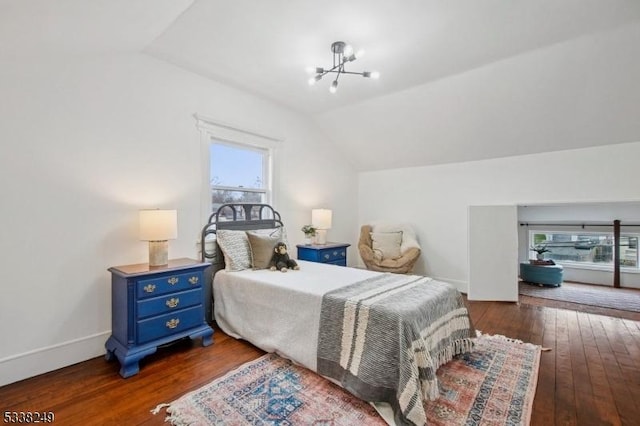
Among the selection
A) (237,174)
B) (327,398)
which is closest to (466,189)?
(237,174)

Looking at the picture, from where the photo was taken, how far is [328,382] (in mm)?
2004

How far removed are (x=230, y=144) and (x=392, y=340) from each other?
2.84 metres

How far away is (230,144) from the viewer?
11.5ft

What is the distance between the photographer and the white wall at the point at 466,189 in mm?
3463

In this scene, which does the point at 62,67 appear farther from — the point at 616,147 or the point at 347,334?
the point at 616,147

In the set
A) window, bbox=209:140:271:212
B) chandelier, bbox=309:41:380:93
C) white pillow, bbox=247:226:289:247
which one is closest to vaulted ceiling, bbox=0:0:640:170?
chandelier, bbox=309:41:380:93

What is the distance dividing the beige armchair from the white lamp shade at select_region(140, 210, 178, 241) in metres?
2.97

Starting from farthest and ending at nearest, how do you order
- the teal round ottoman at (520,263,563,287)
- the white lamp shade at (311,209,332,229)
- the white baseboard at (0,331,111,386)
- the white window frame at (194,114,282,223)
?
the teal round ottoman at (520,263,563,287) < the white lamp shade at (311,209,332,229) < the white window frame at (194,114,282,223) < the white baseboard at (0,331,111,386)

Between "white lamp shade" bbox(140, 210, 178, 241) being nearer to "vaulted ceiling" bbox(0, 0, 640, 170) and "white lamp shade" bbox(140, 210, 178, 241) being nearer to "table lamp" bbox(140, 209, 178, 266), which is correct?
"table lamp" bbox(140, 209, 178, 266)

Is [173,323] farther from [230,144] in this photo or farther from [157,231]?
[230,144]

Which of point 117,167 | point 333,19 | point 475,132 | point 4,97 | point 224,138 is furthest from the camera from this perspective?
point 475,132

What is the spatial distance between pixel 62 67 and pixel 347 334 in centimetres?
294

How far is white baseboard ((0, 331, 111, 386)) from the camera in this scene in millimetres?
2020

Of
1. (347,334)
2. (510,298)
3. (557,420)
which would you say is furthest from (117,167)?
(510,298)
